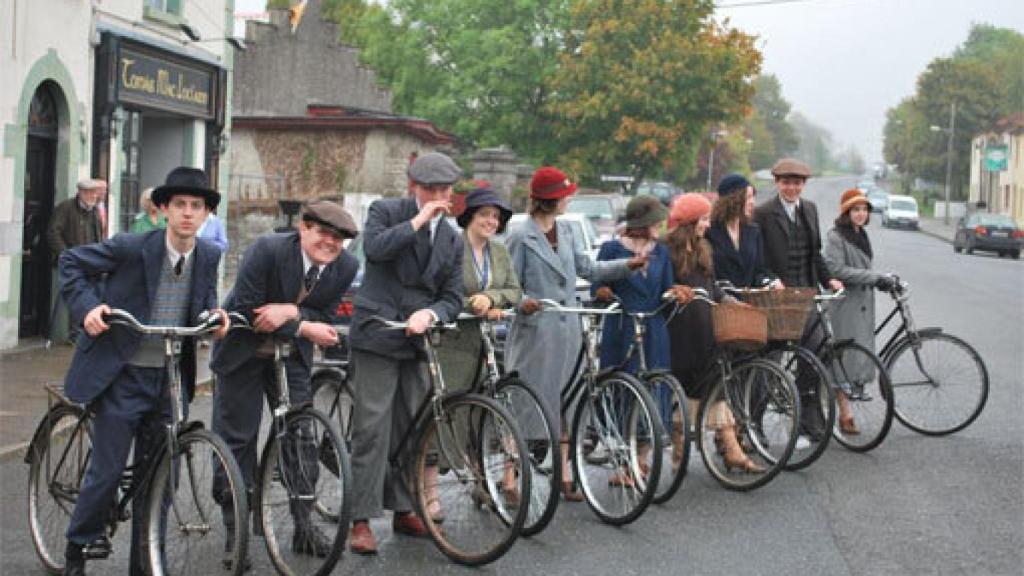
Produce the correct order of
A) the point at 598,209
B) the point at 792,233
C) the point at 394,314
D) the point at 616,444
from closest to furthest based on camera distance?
the point at 394,314 → the point at 616,444 → the point at 792,233 → the point at 598,209

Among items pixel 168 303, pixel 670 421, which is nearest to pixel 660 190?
pixel 670 421

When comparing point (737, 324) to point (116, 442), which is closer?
point (116, 442)

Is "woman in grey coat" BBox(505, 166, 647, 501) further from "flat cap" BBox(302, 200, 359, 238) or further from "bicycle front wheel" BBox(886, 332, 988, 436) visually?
"bicycle front wheel" BBox(886, 332, 988, 436)

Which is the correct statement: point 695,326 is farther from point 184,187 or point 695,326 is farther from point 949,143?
point 949,143

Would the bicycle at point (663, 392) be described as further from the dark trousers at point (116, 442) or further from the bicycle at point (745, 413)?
the dark trousers at point (116, 442)

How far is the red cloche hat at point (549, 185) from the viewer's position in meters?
8.34

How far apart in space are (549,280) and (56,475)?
3.05 meters

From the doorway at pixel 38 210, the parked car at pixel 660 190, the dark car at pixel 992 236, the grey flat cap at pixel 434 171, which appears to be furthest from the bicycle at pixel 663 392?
the parked car at pixel 660 190

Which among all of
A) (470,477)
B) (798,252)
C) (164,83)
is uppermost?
(164,83)

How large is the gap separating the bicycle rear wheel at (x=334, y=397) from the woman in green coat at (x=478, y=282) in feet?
2.06

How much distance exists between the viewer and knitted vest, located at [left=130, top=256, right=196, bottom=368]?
20.0 ft

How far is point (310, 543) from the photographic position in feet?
21.0

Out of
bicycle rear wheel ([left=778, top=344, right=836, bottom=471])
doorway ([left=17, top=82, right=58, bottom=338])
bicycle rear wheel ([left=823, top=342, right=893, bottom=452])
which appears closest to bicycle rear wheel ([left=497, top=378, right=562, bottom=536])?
bicycle rear wheel ([left=778, top=344, right=836, bottom=471])

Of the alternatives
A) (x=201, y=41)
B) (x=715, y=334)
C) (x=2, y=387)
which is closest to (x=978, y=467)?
(x=715, y=334)
